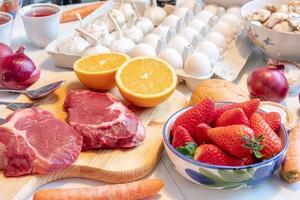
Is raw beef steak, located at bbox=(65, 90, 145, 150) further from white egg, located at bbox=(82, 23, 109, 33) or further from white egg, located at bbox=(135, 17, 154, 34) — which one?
white egg, located at bbox=(135, 17, 154, 34)

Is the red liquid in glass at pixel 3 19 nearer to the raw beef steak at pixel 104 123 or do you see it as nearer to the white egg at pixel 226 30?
the raw beef steak at pixel 104 123

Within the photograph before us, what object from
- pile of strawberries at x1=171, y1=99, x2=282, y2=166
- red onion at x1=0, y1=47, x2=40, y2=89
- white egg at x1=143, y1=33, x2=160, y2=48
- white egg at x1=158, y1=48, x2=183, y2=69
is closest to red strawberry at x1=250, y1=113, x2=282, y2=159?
pile of strawberries at x1=171, y1=99, x2=282, y2=166

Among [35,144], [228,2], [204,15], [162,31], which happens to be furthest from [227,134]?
[228,2]

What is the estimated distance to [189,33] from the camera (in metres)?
1.20

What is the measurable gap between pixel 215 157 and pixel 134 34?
0.60 metres

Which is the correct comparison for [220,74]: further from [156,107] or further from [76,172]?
[76,172]

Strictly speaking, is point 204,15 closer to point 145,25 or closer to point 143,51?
point 145,25

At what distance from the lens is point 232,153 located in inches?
28.2

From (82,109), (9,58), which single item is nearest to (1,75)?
(9,58)

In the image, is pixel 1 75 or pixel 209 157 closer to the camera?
pixel 209 157

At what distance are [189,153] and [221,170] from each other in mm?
67

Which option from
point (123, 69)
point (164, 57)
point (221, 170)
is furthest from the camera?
point (164, 57)

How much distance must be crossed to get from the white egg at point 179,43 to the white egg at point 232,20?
199mm

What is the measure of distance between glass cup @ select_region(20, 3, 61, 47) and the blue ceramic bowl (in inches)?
25.4
